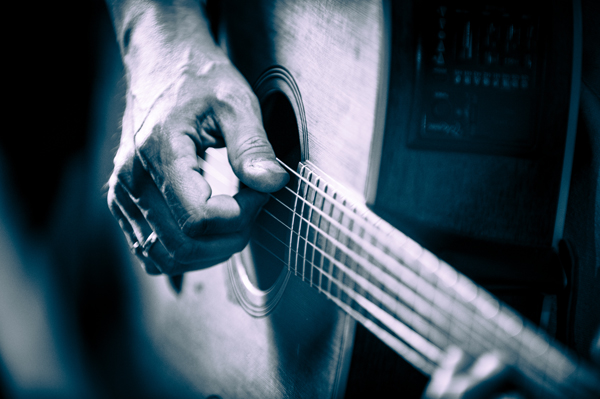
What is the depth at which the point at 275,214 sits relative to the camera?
1.94 ft

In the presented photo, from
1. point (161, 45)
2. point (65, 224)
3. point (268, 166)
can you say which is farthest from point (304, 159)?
point (65, 224)

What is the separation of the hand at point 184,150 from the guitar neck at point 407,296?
3.2 inches

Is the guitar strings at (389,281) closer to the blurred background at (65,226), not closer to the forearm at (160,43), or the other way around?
the forearm at (160,43)

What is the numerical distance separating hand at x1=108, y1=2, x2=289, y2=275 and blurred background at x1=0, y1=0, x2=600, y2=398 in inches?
14.3

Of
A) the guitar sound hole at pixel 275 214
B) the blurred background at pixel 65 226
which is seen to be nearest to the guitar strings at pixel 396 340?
the guitar sound hole at pixel 275 214

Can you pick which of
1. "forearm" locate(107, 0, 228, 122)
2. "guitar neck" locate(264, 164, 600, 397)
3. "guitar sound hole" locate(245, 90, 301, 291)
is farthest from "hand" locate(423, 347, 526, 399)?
"forearm" locate(107, 0, 228, 122)

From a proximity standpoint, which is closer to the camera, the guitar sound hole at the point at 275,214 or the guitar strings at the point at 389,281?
the guitar strings at the point at 389,281

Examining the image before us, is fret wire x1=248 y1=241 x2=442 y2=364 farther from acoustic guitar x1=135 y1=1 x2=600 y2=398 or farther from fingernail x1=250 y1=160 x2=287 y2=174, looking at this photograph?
fingernail x1=250 y1=160 x2=287 y2=174

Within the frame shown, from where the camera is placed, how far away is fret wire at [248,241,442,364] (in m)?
0.38

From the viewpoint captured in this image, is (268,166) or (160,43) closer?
(268,166)

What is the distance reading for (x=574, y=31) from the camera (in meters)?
0.46

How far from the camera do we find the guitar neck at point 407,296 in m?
0.32

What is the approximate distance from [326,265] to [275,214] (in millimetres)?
145

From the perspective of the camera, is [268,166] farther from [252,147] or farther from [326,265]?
[326,265]
